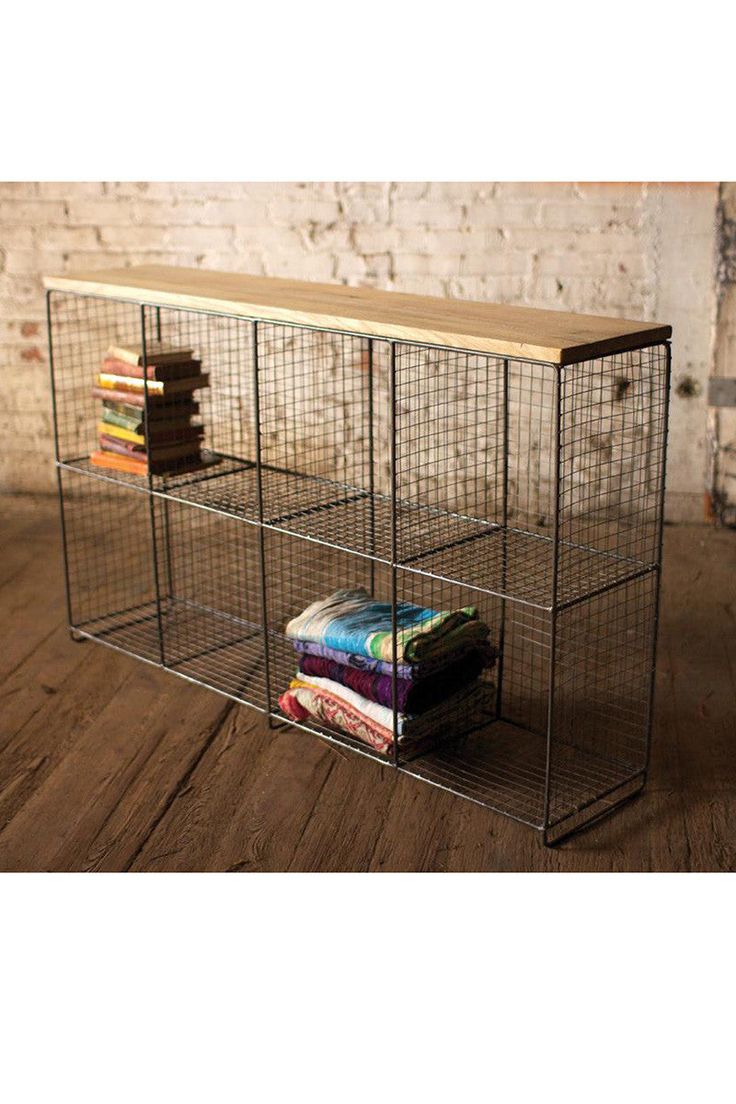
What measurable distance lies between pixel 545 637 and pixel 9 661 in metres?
1.59

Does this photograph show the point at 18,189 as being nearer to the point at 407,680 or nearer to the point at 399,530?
the point at 399,530

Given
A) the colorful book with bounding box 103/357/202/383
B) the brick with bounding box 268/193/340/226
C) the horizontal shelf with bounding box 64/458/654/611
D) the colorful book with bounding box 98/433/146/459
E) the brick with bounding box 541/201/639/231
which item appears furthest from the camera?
the brick with bounding box 268/193/340/226

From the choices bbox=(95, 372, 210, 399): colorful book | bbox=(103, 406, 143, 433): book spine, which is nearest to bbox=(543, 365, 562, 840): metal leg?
bbox=(95, 372, 210, 399): colorful book

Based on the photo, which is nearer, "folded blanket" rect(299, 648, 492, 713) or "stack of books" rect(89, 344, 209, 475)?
"folded blanket" rect(299, 648, 492, 713)

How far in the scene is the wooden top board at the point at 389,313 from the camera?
2662 millimetres

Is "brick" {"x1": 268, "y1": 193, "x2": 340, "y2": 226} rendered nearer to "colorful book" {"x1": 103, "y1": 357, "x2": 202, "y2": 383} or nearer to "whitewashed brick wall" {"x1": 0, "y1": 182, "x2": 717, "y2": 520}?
"whitewashed brick wall" {"x1": 0, "y1": 182, "x2": 717, "y2": 520}

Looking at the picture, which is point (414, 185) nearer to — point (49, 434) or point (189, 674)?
point (49, 434)

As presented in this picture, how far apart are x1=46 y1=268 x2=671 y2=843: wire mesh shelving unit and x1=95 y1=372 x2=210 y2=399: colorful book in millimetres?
109

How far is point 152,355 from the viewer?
11.7 feet

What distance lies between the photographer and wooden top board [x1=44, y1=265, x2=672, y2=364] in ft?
8.73

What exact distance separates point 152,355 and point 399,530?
0.85 metres

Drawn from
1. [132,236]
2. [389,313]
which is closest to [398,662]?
[389,313]

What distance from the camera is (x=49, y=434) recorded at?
546 cm

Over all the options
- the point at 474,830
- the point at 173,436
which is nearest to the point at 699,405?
the point at 173,436
